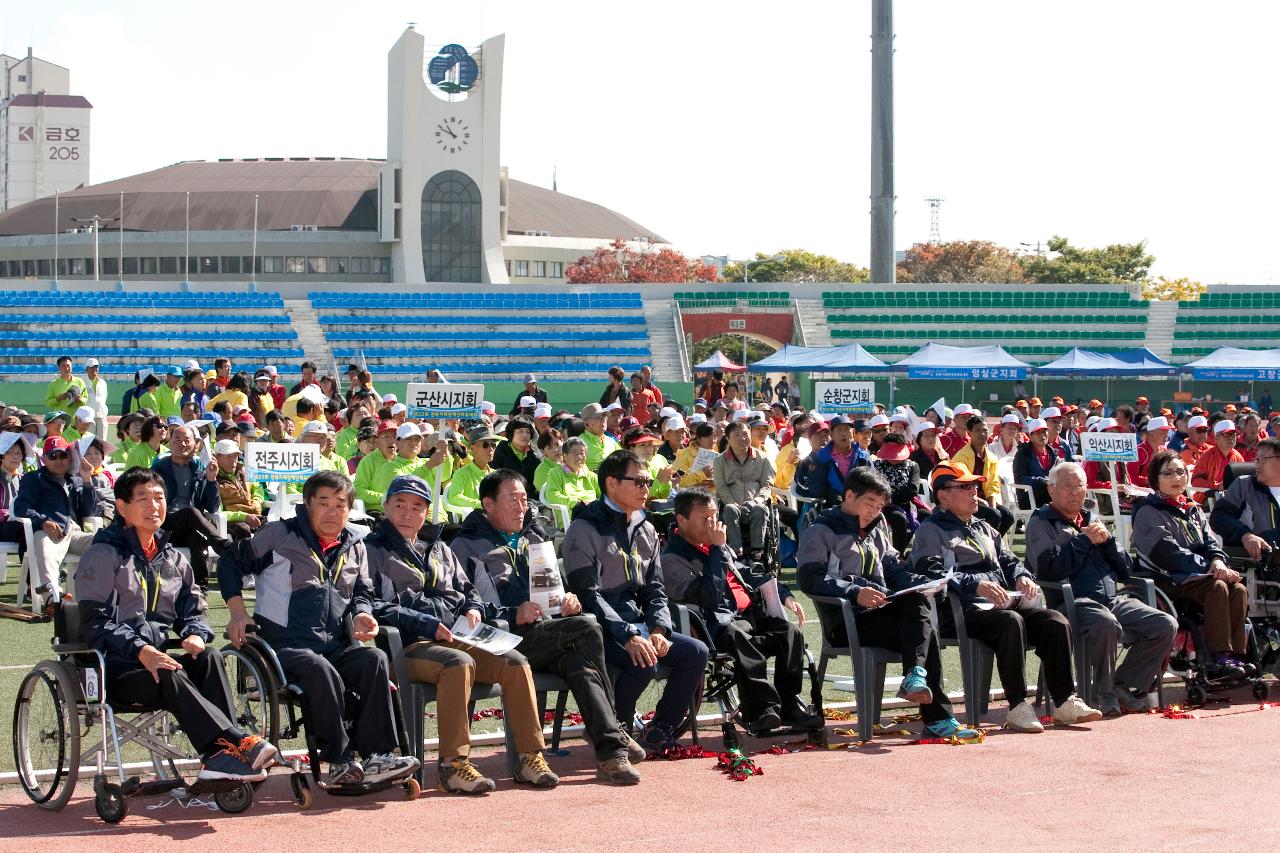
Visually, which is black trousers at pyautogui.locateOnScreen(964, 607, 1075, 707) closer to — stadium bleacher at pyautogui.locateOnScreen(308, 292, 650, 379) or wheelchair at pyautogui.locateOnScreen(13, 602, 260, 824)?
wheelchair at pyautogui.locateOnScreen(13, 602, 260, 824)

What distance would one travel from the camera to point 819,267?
306 feet

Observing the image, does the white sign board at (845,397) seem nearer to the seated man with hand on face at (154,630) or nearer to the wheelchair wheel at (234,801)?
the seated man with hand on face at (154,630)

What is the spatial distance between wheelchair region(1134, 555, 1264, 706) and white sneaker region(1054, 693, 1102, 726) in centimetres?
96

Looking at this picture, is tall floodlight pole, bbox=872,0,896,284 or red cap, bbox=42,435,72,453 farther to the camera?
tall floodlight pole, bbox=872,0,896,284

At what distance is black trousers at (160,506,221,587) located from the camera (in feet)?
37.3

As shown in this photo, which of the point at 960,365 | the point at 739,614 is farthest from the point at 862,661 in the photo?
the point at 960,365

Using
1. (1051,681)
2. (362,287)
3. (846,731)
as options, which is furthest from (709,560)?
(362,287)

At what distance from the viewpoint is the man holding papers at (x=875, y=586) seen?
7797 millimetres

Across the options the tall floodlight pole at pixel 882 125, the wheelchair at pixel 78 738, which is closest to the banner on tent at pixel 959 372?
the tall floodlight pole at pixel 882 125

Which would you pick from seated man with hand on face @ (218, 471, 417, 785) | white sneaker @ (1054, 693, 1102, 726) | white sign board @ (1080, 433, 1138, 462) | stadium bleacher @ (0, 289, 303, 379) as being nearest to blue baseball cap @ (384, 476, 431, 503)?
seated man with hand on face @ (218, 471, 417, 785)

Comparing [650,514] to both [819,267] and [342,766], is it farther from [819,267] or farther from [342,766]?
[819,267]

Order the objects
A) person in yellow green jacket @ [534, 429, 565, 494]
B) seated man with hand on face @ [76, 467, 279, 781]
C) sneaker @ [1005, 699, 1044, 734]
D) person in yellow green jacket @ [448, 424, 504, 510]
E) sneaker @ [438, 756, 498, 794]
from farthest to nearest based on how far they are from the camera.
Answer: person in yellow green jacket @ [534, 429, 565, 494] < person in yellow green jacket @ [448, 424, 504, 510] < sneaker @ [1005, 699, 1044, 734] < sneaker @ [438, 756, 498, 794] < seated man with hand on face @ [76, 467, 279, 781]

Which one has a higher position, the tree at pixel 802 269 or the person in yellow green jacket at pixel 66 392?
the tree at pixel 802 269

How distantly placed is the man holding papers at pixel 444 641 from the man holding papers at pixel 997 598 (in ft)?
7.96
